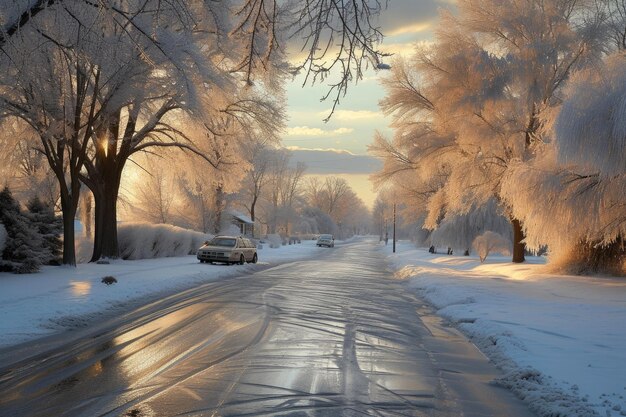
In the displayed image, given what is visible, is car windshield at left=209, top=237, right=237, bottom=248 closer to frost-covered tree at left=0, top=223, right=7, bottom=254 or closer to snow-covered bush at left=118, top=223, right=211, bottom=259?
snow-covered bush at left=118, top=223, right=211, bottom=259

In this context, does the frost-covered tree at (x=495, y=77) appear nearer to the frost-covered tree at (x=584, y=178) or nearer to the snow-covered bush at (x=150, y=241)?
the frost-covered tree at (x=584, y=178)

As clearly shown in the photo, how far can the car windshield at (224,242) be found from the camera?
3058 centimetres

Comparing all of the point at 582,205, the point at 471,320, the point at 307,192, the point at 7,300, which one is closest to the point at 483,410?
the point at 471,320

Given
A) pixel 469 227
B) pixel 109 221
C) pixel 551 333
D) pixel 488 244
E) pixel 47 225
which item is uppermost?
pixel 469 227

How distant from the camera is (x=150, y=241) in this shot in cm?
3145

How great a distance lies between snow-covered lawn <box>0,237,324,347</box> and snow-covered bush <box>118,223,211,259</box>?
7.29 m

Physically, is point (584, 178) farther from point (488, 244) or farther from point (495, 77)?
point (488, 244)

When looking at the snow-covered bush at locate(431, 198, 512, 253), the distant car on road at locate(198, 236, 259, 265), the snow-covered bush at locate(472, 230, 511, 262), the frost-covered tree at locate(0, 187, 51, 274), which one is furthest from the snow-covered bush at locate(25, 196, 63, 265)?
the snow-covered bush at locate(431, 198, 512, 253)

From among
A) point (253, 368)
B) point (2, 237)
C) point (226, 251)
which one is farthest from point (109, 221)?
point (253, 368)

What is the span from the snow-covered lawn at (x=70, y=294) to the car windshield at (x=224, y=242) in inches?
269

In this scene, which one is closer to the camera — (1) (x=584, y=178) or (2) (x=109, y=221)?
(1) (x=584, y=178)

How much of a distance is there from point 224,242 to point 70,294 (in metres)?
16.6

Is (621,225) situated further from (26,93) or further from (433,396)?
(26,93)

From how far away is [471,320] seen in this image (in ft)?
40.3
